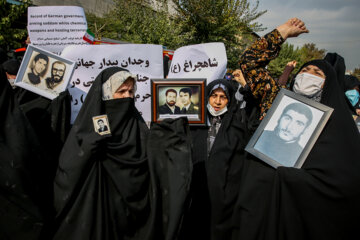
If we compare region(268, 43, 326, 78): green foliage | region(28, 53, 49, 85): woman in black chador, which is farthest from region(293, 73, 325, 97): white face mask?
region(268, 43, 326, 78): green foliage

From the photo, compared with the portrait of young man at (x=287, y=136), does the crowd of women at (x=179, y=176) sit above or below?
below

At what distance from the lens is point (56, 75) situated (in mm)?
2229

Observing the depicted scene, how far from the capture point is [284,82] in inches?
158

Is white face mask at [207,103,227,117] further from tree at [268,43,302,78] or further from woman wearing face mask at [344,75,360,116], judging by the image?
tree at [268,43,302,78]

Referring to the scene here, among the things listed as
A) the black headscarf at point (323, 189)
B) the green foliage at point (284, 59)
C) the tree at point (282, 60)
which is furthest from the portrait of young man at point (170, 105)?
the tree at point (282, 60)

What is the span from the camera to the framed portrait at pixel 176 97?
180 centimetres

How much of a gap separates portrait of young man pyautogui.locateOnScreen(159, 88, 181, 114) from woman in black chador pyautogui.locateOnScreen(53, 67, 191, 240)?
14 centimetres

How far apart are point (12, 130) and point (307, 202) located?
1800 millimetres

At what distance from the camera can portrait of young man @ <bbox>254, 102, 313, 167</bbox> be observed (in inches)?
53.5

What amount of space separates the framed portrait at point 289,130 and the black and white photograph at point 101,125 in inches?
36.4

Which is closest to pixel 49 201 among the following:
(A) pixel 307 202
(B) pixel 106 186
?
(B) pixel 106 186

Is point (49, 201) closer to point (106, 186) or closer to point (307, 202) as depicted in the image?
point (106, 186)

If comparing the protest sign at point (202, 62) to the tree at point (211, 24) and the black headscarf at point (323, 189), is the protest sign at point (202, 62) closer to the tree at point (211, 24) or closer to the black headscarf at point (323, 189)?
the black headscarf at point (323, 189)

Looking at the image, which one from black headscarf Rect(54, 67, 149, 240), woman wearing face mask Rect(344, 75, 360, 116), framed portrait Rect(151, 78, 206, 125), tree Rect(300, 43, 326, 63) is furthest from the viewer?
tree Rect(300, 43, 326, 63)
